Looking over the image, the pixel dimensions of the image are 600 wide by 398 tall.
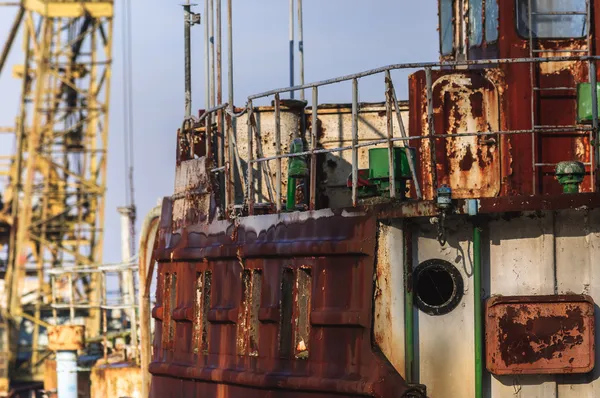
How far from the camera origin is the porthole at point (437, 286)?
1182 cm

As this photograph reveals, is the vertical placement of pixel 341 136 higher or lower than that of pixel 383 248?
higher

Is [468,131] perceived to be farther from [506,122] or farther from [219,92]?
[219,92]

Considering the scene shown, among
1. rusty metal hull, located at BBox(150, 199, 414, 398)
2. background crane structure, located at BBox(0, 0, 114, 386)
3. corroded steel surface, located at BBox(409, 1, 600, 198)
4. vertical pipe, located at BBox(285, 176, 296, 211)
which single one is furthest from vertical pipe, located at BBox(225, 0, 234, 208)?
background crane structure, located at BBox(0, 0, 114, 386)

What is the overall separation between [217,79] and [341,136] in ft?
5.53

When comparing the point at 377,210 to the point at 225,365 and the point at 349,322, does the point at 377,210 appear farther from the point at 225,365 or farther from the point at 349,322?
the point at 225,365

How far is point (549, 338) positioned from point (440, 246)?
126 cm

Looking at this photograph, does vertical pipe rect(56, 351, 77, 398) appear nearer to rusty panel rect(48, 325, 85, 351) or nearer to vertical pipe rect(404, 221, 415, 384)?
rusty panel rect(48, 325, 85, 351)

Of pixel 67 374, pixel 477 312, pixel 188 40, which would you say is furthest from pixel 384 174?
pixel 67 374

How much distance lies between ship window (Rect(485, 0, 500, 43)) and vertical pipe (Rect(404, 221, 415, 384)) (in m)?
2.40

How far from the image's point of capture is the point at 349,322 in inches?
476

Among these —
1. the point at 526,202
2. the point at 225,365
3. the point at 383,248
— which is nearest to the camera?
the point at 526,202

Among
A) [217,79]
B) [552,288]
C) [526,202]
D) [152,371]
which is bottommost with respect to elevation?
[152,371]

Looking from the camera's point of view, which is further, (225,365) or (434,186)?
(225,365)

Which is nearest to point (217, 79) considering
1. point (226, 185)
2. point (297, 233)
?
point (226, 185)
